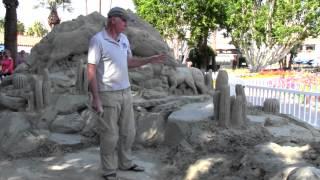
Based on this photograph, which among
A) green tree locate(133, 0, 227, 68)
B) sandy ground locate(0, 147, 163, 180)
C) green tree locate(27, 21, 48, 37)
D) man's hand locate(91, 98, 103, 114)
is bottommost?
sandy ground locate(0, 147, 163, 180)

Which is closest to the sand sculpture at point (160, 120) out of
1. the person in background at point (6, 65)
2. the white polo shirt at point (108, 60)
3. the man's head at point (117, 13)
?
the white polo shirt at point (108, 60)

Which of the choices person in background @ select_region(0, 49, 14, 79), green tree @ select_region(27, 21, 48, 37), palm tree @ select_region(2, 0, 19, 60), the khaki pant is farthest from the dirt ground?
green tree @ select_region(27, 21, 48, 37)

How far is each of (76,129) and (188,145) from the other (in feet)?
6.03

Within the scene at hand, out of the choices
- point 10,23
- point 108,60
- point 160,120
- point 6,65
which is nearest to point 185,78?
point 160,120

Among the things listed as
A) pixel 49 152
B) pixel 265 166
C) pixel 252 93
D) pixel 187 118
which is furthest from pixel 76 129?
pixel 252 93

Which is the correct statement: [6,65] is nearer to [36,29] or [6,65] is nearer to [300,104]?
[300,104]

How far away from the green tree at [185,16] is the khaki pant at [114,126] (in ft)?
81.7

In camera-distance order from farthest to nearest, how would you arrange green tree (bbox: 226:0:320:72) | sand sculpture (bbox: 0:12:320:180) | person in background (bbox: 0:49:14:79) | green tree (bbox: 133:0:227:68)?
1. green tree (bbox: 133:0:227:68)
2. green tree (bbox: 226:0:320:72)
3. person in background (bbox: 0:49:14:79)
4. sand sculpture (bbox: 0:12:320:180)

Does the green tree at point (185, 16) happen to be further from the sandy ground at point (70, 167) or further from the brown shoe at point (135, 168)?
the brown shoe at point (135, 168)

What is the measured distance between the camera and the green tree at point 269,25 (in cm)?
2412

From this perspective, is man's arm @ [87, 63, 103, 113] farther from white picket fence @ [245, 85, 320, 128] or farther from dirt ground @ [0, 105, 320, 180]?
white picket fence @ [245, 85, 320, 128]

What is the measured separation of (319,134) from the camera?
6.80 meters

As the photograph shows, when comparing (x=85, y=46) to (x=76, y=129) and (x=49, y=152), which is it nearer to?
(x=76, y=129)

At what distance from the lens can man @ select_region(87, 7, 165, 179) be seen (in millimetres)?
4441
